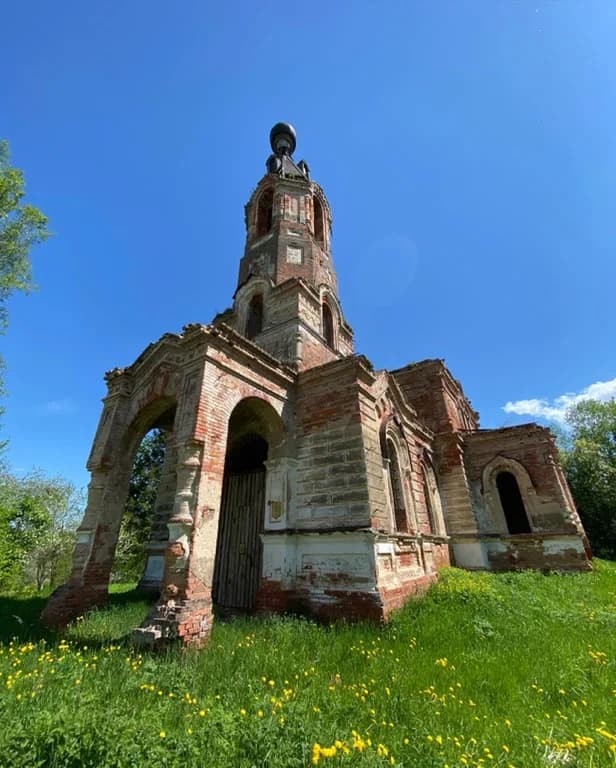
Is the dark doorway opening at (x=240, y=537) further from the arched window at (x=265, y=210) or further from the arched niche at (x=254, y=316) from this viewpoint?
the arched window at (x=265, y=210)

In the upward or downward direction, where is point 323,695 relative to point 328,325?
downward

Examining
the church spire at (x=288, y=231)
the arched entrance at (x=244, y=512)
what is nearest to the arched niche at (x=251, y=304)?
the church spire at (x=288, y=231)

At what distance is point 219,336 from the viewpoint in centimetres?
773

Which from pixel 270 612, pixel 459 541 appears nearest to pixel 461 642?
pixel 270 612

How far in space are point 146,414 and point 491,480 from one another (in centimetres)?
1279

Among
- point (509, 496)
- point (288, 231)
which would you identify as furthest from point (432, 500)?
point (288, 231)

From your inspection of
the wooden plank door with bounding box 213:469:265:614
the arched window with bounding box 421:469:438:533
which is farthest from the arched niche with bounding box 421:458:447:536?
the wooden plank door with bounding box 213:469:265:614

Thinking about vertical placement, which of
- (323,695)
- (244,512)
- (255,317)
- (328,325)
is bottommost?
(323,695)

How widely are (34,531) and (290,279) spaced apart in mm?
16916

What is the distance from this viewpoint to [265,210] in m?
17.5

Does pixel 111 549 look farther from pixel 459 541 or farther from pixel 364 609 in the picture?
pixel 459 541

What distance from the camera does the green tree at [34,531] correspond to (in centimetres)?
1458

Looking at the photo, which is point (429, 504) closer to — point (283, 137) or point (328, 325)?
point (328, 325)

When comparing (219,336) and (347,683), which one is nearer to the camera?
(347,683)
